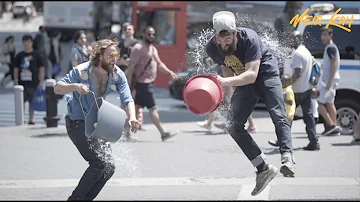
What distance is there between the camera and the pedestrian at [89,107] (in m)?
6.59

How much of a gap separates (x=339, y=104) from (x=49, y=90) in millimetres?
5170

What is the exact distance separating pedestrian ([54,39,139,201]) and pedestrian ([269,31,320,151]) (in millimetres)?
4814

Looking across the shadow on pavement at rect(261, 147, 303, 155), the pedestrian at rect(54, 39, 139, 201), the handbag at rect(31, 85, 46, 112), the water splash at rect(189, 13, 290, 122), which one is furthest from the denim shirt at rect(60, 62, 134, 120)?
the handbag at rect(31, 85, 46, 112)

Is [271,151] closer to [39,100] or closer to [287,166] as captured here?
[287,166]

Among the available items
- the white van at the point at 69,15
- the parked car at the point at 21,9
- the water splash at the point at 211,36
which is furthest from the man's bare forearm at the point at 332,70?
the parked car at the point at 21,9

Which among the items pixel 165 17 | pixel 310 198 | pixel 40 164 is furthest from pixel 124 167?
pixel 165 17

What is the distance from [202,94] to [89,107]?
3.48 feet

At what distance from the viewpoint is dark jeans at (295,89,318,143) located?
11125 mm

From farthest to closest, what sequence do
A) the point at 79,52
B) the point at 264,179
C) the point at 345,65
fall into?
the point at 345,65 < the point at 79,52 < the point at 264,179

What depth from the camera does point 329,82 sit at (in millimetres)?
12500

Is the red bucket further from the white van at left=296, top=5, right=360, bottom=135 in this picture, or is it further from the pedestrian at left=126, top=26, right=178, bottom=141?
the white van at left=296, top=5, right=360, bottom=135

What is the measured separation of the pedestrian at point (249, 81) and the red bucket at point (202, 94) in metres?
0.32

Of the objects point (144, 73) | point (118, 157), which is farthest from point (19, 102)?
point (118, 157)

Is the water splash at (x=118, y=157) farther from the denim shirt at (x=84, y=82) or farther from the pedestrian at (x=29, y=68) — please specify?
the pedestrian at (x=29, y=68)
